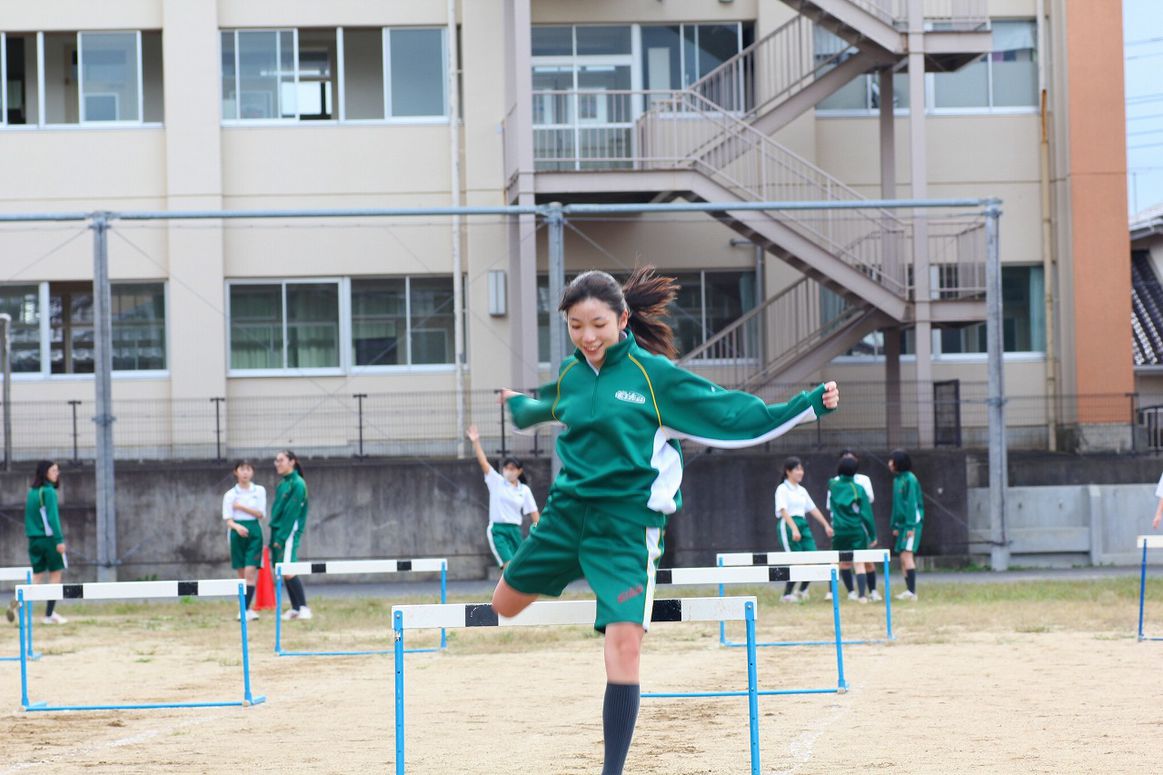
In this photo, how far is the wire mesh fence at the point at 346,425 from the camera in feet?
73.5

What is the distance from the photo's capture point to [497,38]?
25.0m

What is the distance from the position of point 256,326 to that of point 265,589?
338 inches

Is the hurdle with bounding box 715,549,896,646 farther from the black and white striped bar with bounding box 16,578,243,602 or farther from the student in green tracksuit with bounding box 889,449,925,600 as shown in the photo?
the student in green tracksuit with bounding box 889,449,925,600

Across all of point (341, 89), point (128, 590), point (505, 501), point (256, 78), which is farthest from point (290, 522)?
point (256, 78)

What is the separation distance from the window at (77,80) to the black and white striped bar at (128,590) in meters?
16.5

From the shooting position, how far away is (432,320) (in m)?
24.8

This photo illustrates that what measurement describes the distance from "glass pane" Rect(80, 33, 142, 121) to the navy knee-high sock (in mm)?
21367

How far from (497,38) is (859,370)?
7.86 metres

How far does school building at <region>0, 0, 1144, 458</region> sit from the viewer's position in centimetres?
2370

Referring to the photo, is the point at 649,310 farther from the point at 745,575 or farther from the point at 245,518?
the point at 245,518

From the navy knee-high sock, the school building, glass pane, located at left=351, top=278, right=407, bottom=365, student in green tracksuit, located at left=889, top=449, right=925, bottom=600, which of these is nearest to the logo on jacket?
the navy knee-high sock

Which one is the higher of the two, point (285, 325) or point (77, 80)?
point (77, 80)

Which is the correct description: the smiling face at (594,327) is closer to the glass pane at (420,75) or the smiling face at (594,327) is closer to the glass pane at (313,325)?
the glass pane at (313,325)

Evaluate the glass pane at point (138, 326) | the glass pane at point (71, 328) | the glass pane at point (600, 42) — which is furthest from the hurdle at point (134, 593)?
the glass pane at point (600, 42)
